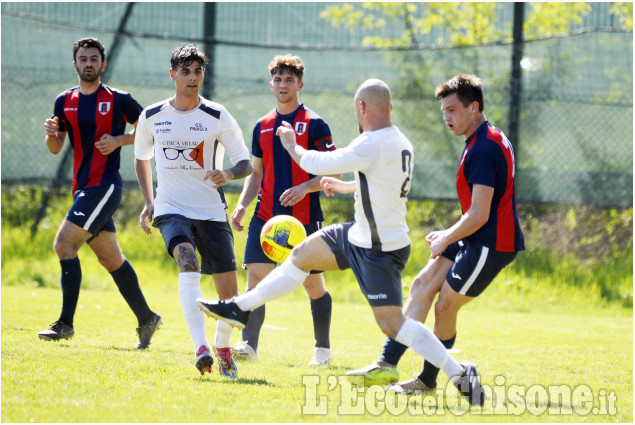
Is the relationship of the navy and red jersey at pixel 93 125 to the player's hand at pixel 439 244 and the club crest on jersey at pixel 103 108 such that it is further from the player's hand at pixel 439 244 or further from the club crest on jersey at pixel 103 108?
the player's hand at pixel 439 244

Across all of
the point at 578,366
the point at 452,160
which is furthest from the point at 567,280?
the point at 578,366

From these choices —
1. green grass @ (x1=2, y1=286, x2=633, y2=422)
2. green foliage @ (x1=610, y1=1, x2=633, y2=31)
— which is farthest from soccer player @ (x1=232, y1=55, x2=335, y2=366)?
green foliage @ (x1=610, y1=1, x2=633, y2=31)

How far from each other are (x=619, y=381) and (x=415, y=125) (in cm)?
707

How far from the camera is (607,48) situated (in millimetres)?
12430

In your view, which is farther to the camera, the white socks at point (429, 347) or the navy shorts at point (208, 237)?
the navy shorts at point (208, 237)

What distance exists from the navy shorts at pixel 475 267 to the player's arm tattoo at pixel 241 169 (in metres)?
1.66

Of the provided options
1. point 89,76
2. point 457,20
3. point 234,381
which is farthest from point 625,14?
point 234,381

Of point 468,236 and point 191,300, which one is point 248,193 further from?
point 468,236

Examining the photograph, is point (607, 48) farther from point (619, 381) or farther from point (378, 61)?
point (619, 381)

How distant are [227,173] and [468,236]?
1.72 m

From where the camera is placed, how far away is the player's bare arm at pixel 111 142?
745 centimetres

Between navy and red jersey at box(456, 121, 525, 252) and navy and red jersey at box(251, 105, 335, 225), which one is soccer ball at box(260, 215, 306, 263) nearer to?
navy and red jersey at box(251, 105, 335, 225)

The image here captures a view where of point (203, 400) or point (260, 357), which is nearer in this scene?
point (203, 400)

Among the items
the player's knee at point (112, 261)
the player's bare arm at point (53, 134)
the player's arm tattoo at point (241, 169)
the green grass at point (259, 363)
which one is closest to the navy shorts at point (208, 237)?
the player's arm tattoo at point (241, 169)
